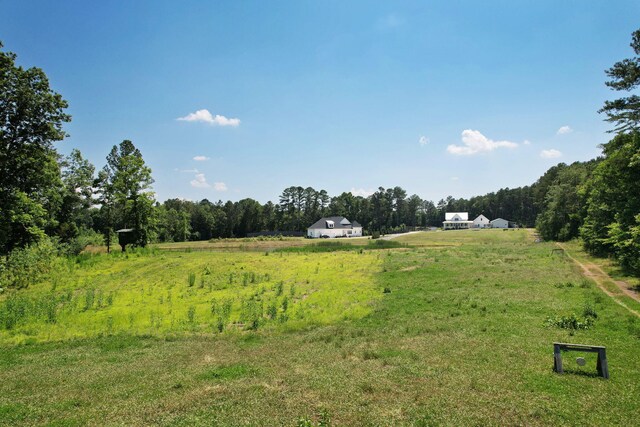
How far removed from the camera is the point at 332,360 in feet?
35.6

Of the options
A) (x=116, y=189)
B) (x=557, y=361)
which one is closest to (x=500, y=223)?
(x=116, y=189)

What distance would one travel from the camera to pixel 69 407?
801 cm

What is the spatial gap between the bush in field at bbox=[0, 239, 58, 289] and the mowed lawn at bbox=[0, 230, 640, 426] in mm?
3319

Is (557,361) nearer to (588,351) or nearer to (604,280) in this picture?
(588,351)

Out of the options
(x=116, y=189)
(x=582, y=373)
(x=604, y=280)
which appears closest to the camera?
(x=582, y=373)

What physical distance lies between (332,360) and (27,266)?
26.6 m

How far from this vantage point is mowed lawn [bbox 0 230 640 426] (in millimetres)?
7500

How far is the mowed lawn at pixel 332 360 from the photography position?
24.6ft

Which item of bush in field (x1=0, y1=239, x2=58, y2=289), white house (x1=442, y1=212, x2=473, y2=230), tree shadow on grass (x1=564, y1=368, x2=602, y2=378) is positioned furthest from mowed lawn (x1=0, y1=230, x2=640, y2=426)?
white house (x1=442, y1=212, x2=473, y2=230)

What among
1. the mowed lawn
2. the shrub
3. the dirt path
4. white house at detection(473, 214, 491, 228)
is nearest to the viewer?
the mowed lawn

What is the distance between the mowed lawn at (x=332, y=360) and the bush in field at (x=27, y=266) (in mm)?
3319

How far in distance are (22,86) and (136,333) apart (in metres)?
20.6

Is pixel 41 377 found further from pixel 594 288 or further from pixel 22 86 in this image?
pixel 594 288

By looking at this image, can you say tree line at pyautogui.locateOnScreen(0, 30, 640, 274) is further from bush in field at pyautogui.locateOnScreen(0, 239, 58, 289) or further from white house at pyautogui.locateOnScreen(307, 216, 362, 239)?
white house at pyautogui.locateOnScreen(307, 216, 362, 239)
